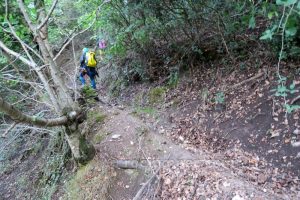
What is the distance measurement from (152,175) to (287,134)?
2444mm

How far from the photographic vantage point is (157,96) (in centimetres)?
772

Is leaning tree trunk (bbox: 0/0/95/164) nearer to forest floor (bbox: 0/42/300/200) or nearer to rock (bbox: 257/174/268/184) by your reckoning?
forest floor (bbox: 0/42/300/200)

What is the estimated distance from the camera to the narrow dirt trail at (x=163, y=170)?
3752mm

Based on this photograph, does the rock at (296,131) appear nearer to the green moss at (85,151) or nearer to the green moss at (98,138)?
the green moss at (85,151)

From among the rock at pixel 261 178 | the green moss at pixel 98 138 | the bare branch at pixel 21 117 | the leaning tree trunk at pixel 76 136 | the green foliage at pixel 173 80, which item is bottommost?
the rock at pixel 261 178

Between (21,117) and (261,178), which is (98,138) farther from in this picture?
(261,178)

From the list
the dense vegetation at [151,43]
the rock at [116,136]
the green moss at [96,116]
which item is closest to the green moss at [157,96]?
the dense vegetation at [151,43]

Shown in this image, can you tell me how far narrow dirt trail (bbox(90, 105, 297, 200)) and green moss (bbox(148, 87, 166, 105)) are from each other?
3.10ft

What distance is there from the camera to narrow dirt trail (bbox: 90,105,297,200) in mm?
3752

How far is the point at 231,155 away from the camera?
4.98m

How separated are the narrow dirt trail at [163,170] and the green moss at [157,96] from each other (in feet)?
3.10

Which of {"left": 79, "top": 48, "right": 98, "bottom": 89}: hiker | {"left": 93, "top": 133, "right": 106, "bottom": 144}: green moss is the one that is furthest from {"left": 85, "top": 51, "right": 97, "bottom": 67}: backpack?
{"left": 93, "top": 133, "right": 106, "bottom": 144}: green moss

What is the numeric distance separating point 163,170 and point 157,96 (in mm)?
3430

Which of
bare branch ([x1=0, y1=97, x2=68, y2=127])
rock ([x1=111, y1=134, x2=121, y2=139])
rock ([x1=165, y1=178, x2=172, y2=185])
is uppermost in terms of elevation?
bare branch ([x1=0, y1=97, x2=68, y2=127])
